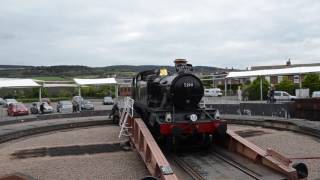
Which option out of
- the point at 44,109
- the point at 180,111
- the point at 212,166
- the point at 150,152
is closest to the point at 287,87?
the point at 44,109

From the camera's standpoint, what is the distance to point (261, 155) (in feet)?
35.8

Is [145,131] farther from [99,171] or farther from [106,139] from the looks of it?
[106,139]

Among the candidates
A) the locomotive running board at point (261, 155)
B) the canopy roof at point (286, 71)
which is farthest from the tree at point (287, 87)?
the locomotive running board at point (261, 155)

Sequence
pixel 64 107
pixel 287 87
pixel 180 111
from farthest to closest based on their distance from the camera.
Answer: pixel 287 87 < pixel 64 107 < pixel 180 111

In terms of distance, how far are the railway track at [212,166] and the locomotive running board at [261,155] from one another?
0.27 m

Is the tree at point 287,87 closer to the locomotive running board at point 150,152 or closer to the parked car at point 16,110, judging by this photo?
the parked car at point 16,110

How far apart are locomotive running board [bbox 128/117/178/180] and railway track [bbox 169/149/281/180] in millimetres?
1011

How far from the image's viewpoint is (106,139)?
63.5 feet

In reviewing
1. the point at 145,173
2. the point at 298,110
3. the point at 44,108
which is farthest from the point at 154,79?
the point at 44,108

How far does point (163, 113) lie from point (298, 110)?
1328 cm

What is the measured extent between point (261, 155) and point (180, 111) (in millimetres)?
3688

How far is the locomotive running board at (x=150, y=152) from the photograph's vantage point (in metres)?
9.51

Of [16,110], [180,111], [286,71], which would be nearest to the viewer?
[180,111]

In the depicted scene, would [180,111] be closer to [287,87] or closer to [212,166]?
[212,166]
